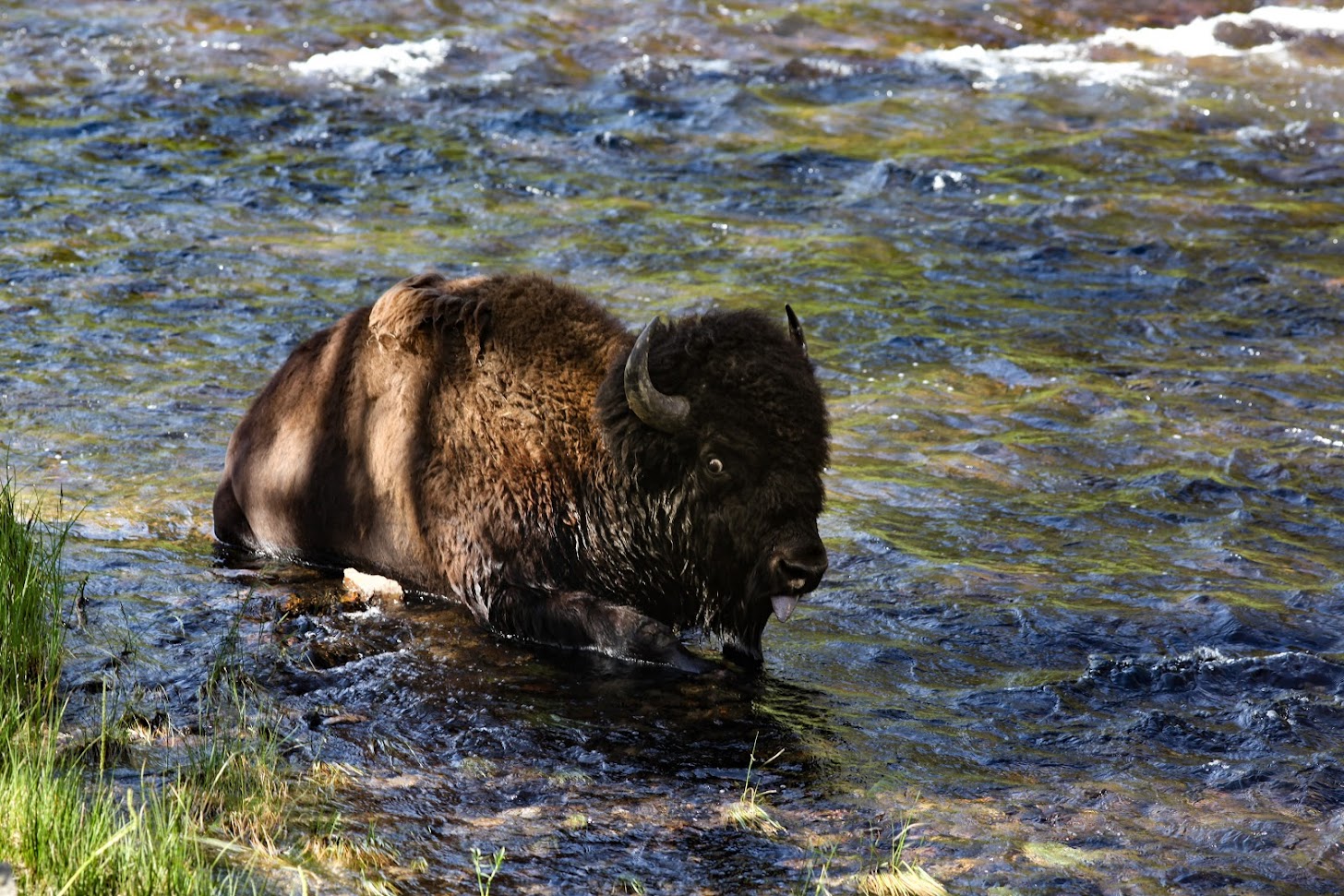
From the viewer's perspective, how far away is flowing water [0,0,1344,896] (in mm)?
5445

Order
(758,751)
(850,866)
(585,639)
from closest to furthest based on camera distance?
(850,866)
(758,751)
(585,639)

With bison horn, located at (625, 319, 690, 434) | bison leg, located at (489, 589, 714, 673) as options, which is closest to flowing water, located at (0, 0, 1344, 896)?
bison leg, located at (489, 589, 714, 673)

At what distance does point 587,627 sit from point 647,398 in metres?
1.05

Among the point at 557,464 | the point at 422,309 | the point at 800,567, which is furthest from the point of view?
the point at 422,309

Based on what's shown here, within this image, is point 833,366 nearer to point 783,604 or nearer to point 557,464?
point 557,464

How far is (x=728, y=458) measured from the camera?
638 centimetres

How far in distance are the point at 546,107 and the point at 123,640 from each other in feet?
38.8

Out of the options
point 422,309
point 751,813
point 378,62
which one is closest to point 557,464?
point 422,309

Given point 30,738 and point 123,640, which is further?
point 123,640

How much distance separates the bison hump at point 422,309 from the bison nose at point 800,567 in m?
1.91

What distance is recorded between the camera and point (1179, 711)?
629 cm

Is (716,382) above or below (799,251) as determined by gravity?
above

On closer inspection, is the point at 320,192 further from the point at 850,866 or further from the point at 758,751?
the point at 850,866

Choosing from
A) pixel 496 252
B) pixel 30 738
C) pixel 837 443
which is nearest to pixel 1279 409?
pixel 837 443
